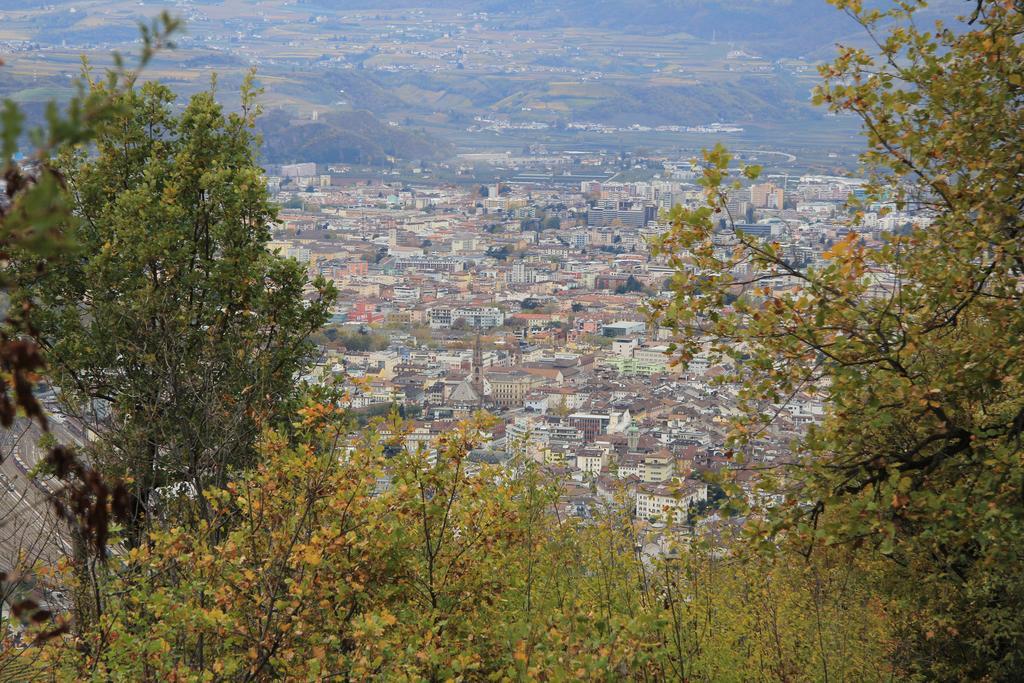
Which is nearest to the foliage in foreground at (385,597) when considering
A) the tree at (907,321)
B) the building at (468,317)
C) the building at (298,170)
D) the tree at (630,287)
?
the tree at (907,321)

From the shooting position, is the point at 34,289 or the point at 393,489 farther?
the point at 34,289

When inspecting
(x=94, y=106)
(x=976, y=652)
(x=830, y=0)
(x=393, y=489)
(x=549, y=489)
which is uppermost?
(x=830, y=0)

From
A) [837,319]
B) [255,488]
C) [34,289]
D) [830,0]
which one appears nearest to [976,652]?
[837,319]

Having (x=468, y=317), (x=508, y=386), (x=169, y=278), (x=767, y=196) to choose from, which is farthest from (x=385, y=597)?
(x=767, y=196)

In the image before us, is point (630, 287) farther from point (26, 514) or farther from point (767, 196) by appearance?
point (26, 514)

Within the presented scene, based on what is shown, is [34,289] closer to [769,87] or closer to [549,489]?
[549,489]

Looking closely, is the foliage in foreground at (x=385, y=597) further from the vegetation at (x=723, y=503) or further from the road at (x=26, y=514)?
Answer: the road at (x=26, y=514)
